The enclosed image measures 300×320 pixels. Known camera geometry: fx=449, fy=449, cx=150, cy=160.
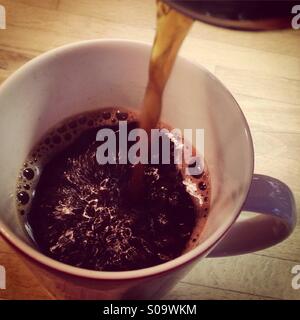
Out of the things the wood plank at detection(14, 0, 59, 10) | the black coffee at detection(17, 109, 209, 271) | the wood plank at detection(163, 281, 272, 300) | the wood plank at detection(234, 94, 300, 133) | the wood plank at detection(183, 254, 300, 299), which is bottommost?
the wood plank at detection(163, 281, 272, 300)

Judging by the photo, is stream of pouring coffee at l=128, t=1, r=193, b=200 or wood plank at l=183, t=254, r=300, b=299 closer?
Result: stream of pouring coffee at l=128, t=1, r=193, b=200

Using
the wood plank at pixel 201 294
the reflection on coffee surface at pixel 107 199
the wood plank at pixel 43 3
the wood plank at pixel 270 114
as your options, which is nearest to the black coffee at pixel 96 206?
the reflection on coffee surface at pixel 107 199

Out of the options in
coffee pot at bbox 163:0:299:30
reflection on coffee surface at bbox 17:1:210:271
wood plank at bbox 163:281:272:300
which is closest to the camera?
coffee pot at bbox 163:0:299:30

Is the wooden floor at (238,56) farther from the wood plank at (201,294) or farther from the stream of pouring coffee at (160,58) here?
the stream of pouring coffee at (160,58)

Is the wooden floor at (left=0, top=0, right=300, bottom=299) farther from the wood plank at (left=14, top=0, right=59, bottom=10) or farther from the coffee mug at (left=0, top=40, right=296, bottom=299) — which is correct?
the coffee mug at (left=0, top=40, right=296, bottom=299)

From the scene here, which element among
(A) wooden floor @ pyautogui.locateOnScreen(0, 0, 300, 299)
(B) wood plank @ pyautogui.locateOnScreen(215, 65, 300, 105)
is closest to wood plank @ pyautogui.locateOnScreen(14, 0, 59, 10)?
(A) wooden floor @ pyautogui.locateOnScreen(0, 0, 300, 299)
